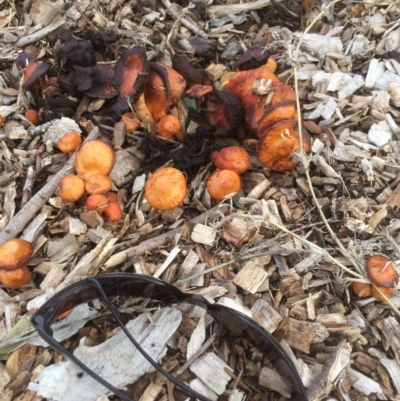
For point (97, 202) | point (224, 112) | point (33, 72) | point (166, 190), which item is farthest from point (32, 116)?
point (224, 112)

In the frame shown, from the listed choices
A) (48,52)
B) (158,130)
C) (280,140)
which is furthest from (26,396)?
(48,52)

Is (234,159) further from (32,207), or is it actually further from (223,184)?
(32,207)

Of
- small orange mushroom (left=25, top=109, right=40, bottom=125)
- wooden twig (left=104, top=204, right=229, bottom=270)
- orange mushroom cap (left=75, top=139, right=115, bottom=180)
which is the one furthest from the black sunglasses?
small orange mushroom (left=25, top=109, right=40, bottom=125)

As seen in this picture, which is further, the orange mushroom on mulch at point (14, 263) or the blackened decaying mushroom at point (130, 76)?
the blackened decaying mushroom at point (130, 76)

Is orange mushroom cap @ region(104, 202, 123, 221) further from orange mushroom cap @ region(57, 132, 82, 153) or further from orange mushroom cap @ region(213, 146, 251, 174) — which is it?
orange mushroom cap @ region(213, 146, 251, 174)

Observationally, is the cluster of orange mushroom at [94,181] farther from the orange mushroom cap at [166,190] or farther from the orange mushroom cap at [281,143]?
the orange mushroom cap at [281,143]

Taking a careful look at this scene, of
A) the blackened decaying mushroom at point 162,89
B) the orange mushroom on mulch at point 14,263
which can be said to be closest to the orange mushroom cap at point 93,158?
the blackened decaying mushroom at point 162,89

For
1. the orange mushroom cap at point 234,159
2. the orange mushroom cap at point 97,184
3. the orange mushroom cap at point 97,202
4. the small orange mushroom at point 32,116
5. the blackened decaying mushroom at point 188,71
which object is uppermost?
the blackened decaying mushroom at point 188,71

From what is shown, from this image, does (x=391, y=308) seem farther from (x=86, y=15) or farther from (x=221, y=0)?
(x=86, y=15)
